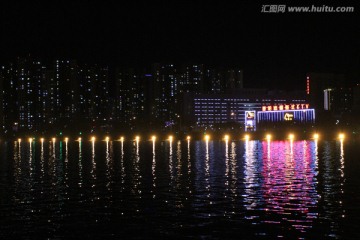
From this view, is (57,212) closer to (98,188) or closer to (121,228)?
(121,228)

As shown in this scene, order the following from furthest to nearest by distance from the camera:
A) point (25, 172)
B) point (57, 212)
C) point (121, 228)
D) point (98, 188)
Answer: point (25, 172) → point (98, 188) → point (57, 212) → point (121, 228)

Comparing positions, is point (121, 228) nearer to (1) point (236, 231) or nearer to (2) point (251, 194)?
(1) point (236, 231)

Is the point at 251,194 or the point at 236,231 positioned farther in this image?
the point at 251,194

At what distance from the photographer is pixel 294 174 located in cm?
4372

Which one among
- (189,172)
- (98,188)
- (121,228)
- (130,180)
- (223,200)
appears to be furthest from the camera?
(189,172)

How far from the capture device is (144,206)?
2870 cm

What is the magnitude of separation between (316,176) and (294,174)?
2.14m

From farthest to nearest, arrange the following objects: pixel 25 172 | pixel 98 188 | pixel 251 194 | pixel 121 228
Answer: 1. pixel 25 172
2. pixel 98 188
3. pixel 251 194
4. pixel 121 228

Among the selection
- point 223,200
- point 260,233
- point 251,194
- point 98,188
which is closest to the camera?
point 260,233

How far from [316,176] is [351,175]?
295 centimetres

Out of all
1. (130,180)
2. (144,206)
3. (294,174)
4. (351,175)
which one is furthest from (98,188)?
(351,175)

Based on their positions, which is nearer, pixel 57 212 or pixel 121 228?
pixel 121 228

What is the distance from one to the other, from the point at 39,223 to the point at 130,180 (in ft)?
58.3

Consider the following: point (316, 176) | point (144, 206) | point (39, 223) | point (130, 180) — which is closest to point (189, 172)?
point (130, 180)
